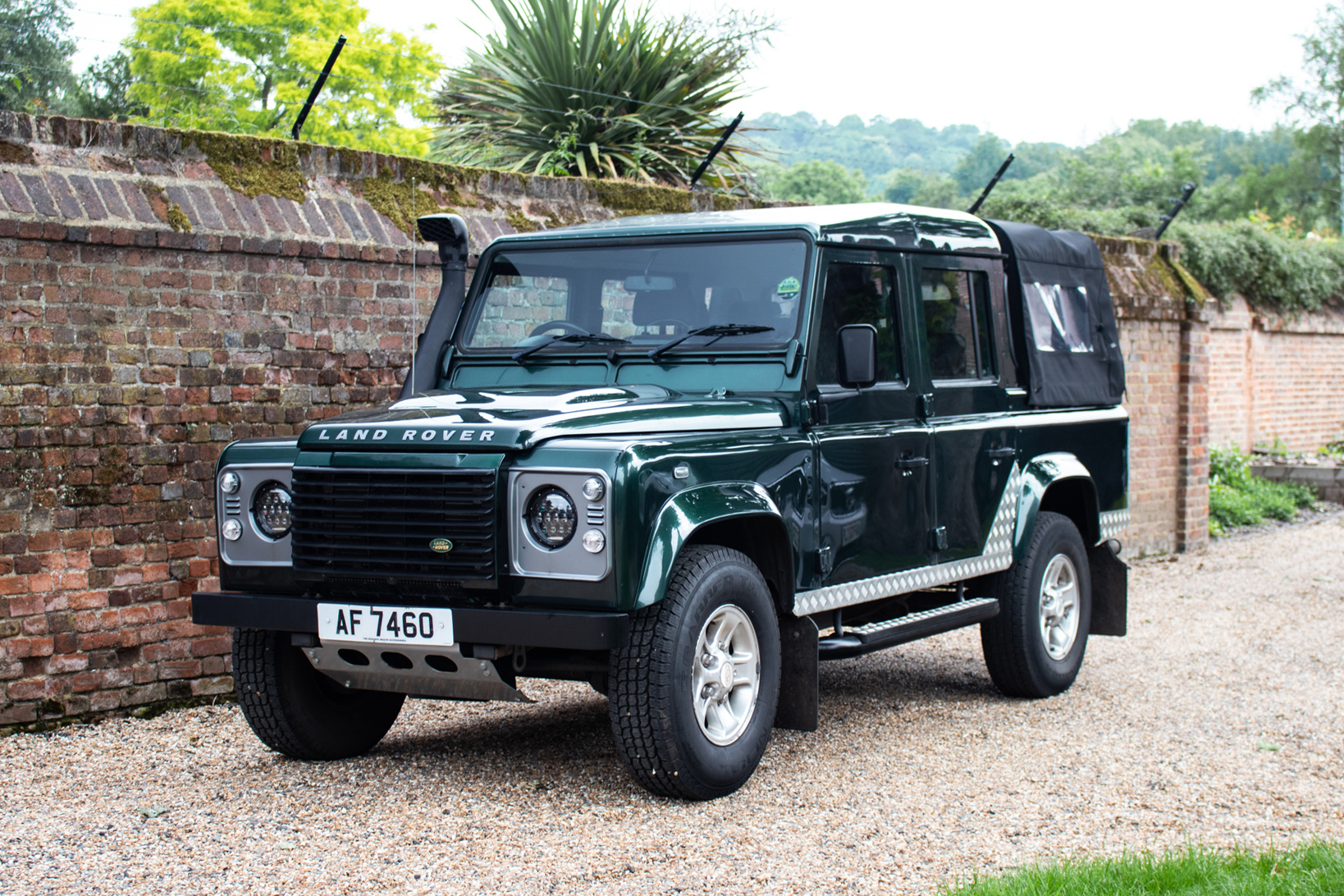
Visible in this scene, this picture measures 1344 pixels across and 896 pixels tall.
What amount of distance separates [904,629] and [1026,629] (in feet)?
3.67

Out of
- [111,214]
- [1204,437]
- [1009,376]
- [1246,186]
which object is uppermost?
[1246,186]

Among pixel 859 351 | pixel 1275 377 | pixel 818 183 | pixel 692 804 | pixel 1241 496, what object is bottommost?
pixel 1241 496

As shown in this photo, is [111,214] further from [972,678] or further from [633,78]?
[633,78]

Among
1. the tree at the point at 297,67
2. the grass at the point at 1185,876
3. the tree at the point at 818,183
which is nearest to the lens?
the grass at the point at 1185,876

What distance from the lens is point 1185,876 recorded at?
4.04 metres

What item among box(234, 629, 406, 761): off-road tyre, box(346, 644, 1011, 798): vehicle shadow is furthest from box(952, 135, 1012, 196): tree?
box(234, 629, 406, 761): off-road tyre

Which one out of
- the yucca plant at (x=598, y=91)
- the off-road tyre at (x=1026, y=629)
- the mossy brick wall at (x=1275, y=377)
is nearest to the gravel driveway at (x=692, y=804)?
the off-road tyre at (x=1026, y=629)

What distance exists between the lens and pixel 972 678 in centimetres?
771

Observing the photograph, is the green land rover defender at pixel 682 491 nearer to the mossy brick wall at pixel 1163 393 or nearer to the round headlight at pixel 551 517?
the round headlight at pixel 551 517

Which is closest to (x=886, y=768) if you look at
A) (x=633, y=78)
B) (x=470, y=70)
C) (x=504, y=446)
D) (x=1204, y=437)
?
(x=504, y=446)

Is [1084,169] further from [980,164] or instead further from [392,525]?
[392,525]

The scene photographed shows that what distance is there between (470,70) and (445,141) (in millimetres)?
715

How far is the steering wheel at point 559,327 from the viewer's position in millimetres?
5918

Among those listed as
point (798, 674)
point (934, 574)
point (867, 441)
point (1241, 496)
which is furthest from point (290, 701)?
point (1241, 496)
